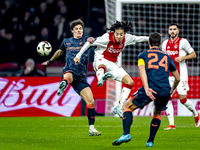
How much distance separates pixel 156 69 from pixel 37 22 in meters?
11.1

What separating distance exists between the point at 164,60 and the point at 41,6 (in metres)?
11.5

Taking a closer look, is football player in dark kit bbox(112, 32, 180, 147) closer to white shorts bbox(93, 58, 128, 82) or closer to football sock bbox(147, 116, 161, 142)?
football sock bbox(147, 116, 161, 142)

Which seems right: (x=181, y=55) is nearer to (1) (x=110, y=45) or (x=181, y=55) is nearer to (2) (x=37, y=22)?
(1) (x=110, y=45)

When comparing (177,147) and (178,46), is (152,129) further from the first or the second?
(178,46)

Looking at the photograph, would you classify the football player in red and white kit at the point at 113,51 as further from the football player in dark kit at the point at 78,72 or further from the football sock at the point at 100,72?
the football player in dark kit at the point at 78,72

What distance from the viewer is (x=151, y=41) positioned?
4.35 meters

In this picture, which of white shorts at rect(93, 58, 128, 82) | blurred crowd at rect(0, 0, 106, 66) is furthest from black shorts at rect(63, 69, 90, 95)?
blurred crowd at rect(0, 0, 106, 66)

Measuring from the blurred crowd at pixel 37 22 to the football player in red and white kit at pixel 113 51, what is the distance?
7.40 metres

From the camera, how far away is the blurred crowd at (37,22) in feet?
46.1

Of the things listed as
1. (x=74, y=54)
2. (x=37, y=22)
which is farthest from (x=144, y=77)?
(x=37, y=22)

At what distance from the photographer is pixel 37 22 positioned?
1459 centimetres

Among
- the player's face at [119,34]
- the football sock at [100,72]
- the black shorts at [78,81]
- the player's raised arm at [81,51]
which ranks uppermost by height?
the player's face at [119,34]

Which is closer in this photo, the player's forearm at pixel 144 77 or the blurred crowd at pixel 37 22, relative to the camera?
the player's forearm at pixel 144 77

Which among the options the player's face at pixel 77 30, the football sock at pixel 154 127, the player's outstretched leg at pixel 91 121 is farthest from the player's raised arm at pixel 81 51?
the football sock at pixel 154 127
